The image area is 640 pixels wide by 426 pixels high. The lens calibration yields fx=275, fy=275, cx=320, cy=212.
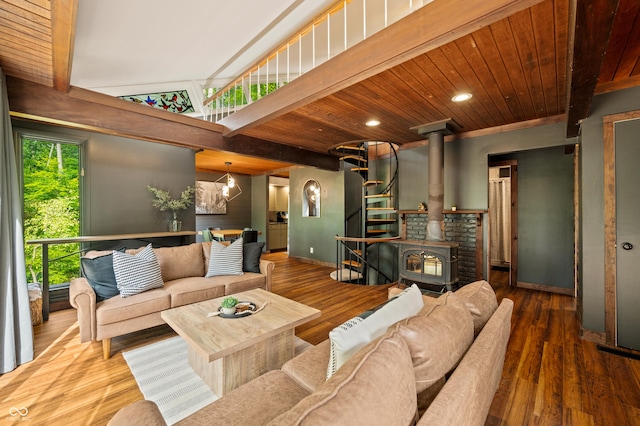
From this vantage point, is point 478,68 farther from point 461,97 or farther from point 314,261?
point 314,261

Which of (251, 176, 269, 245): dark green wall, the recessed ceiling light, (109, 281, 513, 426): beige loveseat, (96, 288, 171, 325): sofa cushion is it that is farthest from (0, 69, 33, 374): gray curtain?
(251, 176, 269, 245): dark green wall

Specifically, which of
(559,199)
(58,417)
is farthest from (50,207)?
(559,199)

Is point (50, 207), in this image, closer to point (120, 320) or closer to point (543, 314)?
point (120, 320)

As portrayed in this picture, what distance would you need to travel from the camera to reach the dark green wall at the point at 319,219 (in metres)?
6.43

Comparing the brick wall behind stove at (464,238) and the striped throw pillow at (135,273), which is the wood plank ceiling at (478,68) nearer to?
the brick wall behind stove at (464,238)

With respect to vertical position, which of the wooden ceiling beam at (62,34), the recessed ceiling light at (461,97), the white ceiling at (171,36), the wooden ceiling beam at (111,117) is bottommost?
the wooden ceiling beam at (111,117)

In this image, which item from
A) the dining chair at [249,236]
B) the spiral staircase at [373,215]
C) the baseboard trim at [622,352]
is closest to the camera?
the baseboard trim at [622,352]

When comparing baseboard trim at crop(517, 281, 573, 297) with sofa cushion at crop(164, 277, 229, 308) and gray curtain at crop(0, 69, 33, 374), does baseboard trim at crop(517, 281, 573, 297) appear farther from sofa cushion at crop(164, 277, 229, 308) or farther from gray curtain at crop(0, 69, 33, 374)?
gray curtain at crop(0, 69, 33, 374)

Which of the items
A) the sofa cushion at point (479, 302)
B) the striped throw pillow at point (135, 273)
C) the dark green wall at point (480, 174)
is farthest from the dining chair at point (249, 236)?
the sofa cushion at point (479, 302)

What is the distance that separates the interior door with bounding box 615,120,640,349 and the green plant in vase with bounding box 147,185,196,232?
5686 mm

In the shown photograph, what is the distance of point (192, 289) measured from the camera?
2986 mm

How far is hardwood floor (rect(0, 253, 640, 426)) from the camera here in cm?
176

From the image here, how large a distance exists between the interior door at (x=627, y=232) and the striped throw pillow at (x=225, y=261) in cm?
401

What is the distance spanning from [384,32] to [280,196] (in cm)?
735
